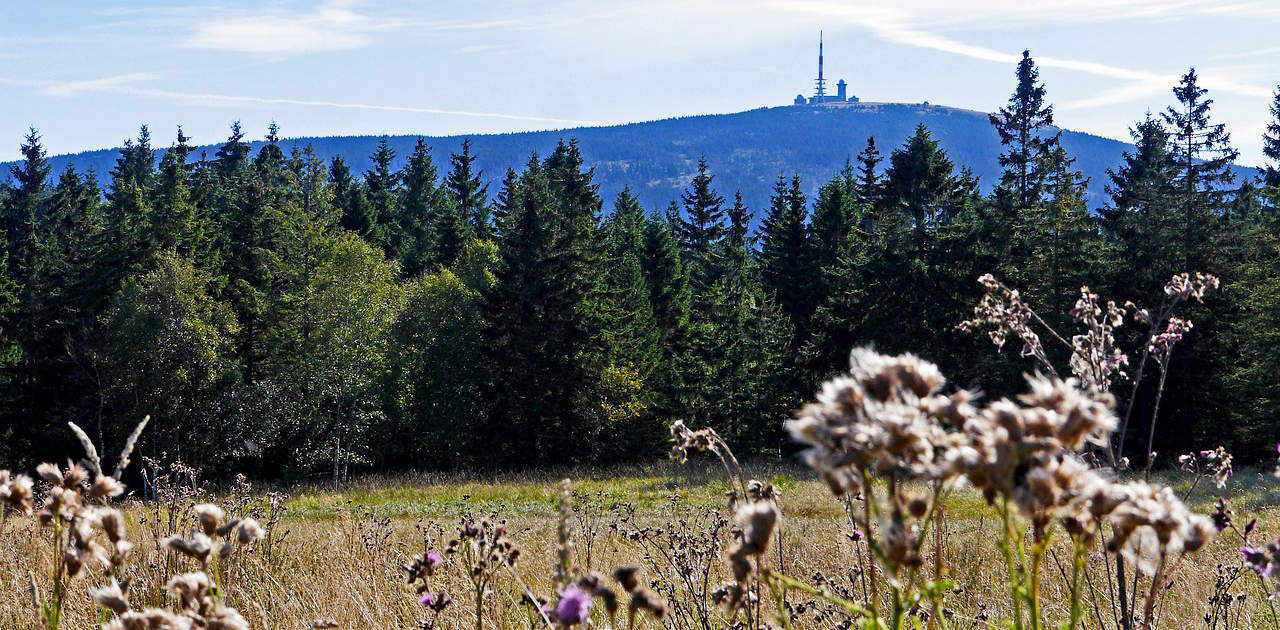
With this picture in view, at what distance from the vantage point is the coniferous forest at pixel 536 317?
31.9m

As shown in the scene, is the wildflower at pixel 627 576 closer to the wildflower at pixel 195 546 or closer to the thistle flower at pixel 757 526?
the thistle flower at pixel 757 526

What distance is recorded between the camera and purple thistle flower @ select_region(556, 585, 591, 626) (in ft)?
5.02

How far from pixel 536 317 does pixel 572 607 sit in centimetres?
3546

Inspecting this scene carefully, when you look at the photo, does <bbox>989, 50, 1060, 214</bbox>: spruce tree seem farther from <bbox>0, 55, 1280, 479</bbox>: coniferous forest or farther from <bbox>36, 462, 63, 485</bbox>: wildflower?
<bbox>36, 462, 63, 485</bbox>: wildflower

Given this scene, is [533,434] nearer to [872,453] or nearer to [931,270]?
[931,270]

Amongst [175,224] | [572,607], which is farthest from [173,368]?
[572,607]

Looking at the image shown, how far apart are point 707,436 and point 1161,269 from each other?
3093 cm

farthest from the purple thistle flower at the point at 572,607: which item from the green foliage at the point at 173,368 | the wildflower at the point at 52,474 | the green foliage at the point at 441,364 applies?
the green foliage at the point at 173,368

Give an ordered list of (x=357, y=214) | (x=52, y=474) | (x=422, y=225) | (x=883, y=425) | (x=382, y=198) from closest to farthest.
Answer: (x=883, y=425) → (x=52, y=474) → (x=357, y=214) → (x=422, y=225) → (x=382, y=198)

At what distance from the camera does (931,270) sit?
3247 centimetres

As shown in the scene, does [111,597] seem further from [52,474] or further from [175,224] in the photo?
[175,224]

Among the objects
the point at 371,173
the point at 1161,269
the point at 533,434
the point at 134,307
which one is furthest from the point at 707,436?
the point at 371,173

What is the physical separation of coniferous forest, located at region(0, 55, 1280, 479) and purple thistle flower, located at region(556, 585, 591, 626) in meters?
30.4

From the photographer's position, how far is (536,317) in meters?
36.8
